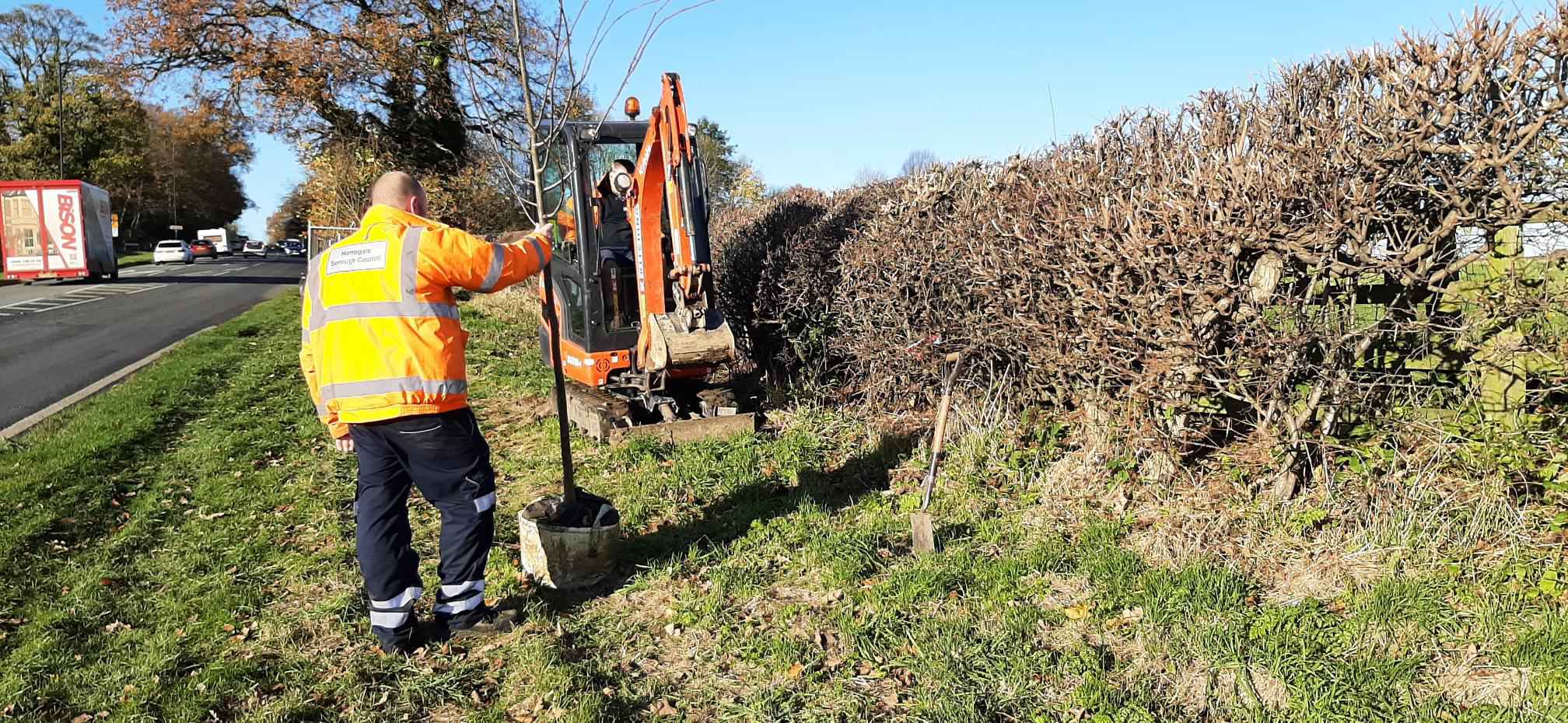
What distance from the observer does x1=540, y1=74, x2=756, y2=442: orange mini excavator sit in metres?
6.82

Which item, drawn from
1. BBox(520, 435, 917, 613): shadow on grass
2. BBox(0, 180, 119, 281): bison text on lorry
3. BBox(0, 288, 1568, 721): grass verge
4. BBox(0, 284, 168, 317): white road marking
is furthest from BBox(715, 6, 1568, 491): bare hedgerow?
BBox(0, 180, 119, 281): bison text on lorry

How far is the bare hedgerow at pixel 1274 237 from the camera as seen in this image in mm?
3639

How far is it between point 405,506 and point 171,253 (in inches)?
1997

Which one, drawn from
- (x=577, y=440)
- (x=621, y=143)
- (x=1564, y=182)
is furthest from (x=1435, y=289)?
(x=621, y=143)

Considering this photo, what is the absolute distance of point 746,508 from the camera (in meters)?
5.75

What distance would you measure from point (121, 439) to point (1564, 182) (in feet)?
31.4

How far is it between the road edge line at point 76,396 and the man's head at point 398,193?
649 cm

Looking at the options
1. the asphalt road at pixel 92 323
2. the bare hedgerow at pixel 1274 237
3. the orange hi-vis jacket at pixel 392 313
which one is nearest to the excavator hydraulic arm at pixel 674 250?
the bare hedgerow at pixel 1274 237

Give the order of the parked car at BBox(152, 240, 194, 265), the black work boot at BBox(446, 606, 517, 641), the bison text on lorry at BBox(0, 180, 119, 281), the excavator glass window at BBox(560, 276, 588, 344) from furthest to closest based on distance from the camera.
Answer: the parked car at BBox(152, 240, 194, 265) → the bison text on lorry at BBox(0, 180, 119, 281) → the excavator glass window at BBox(560, 276, 588, 344) → the black work boot at BBox(446, 606, 517, 641)

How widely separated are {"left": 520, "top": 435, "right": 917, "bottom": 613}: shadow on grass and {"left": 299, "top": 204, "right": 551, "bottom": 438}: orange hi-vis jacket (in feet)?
4.10

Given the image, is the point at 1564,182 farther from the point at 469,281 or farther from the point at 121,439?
the point at 121,439

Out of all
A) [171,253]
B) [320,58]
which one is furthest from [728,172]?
[171,253]

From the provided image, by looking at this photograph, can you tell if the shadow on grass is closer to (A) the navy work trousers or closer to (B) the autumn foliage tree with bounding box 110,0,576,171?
(A) the navy work trousers

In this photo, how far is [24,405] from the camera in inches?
388
